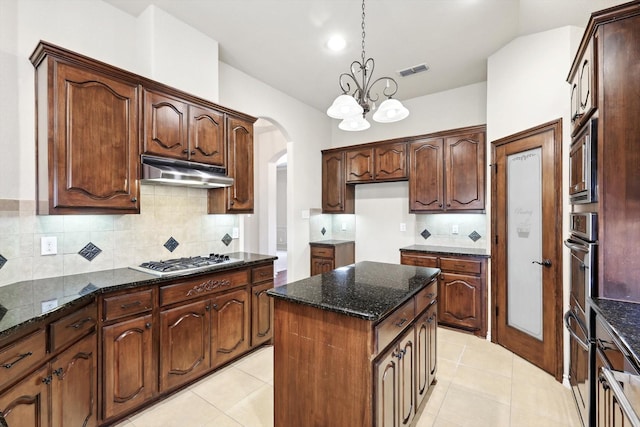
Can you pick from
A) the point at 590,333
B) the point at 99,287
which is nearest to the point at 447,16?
the point at 590,333

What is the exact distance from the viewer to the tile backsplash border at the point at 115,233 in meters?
1.98

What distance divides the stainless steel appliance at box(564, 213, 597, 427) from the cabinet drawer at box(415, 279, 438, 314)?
0.87 metres

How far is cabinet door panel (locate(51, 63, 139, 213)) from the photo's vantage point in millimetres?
1921

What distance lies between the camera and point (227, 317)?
266 centimetres

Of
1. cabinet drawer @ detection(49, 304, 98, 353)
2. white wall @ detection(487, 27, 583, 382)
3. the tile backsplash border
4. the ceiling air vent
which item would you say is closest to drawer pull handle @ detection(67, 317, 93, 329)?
cabinet drawer @ detection(49, 304, 98, 353)

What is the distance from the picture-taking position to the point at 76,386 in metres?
1.70

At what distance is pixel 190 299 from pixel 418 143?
338cm

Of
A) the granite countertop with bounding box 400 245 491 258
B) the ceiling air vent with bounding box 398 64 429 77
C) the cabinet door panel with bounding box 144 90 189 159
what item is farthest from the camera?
the ceiling air vent with bounding box 398 64 429 77

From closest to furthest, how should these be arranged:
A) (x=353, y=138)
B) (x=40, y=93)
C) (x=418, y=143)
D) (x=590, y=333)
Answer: (x=590, y=333)
(x=40, y=93)
(x=418, y=143)
(x=353, y=138)

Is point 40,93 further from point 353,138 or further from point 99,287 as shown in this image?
point 353,138

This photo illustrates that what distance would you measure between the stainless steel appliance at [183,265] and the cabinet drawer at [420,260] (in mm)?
2184

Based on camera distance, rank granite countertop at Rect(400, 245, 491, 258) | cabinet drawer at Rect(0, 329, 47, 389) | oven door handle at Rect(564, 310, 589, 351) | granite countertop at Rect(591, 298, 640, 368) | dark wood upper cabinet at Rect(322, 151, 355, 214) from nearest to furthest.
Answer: granite countertop at Rect(591, 298, 640, 368)
cabinet drawer at Rect(0, 329, 47, 389)
oven door handle at Rect(564, 310, 589, 351)
granite countertop at Rect(400, 245, 491, 258)
dark wood upper cabinet at Rect(322, 151, 355, 214)

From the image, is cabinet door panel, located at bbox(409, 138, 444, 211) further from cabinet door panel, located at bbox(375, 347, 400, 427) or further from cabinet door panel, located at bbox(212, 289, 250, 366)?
cabinet door panel, located at bbox(375, 347, 400, 427)

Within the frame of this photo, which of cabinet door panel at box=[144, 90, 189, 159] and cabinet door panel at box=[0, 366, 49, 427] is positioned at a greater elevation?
cabinet door panel at box=[144, 90, 189, 159]
